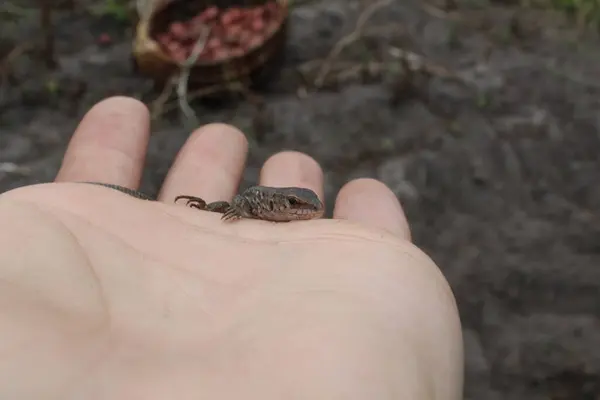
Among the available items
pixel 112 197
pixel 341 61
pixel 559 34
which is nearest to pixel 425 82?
pixel 341 61

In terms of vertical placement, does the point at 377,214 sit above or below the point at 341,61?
above

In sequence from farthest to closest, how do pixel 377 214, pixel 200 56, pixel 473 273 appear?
pixel 200 56
pixel 473 273
pixel 377 214

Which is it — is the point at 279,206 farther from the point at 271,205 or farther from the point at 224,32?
the point at 224,32

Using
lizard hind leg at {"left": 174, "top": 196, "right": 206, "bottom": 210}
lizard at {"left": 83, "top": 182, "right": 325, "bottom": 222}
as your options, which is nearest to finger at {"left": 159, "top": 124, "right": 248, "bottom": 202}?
lizard hind leg at {"left": 174, "top": 196, "right": 206, "bottom": 210}

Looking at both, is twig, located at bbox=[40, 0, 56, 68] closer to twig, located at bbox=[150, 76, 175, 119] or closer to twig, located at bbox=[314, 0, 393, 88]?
twig, located at bbox=[150, 76, 175, 119]

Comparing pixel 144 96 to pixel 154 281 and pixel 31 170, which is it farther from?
pixel 154 281
